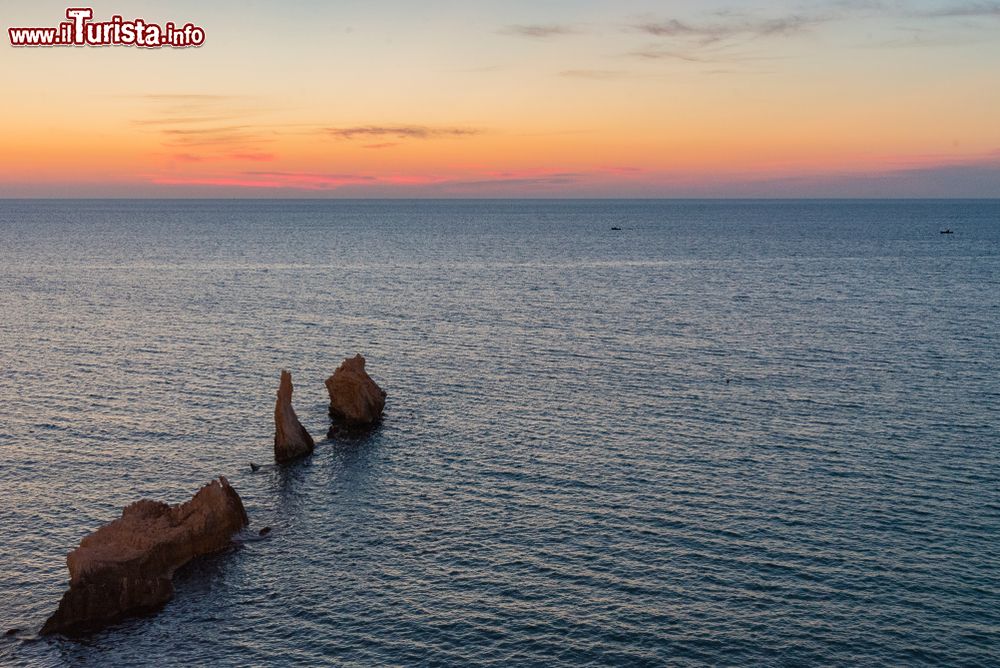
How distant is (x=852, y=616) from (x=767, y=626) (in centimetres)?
479

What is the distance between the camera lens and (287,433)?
71.9 metres

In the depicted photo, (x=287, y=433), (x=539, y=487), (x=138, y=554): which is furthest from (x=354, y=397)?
(x=138, y=554)

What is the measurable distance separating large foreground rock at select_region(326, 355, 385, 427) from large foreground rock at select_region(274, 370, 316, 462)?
6631mm

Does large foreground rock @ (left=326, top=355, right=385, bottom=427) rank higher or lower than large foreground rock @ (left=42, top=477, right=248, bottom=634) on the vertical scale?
higher

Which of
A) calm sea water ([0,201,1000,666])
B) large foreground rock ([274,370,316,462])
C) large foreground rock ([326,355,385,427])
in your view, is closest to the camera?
calm sea water ([0,201,1000,666])

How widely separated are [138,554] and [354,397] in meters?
31.3

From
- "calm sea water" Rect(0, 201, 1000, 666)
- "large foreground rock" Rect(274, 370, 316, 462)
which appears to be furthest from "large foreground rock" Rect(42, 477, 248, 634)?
"large foreground rock" Rect(274, 370, 316, 462)

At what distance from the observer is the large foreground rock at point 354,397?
79875 mm

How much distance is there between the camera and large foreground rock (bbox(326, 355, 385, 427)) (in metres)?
79.9

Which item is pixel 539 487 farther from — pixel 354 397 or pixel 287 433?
pixel 354 397

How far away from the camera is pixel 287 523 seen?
60125 millimetres

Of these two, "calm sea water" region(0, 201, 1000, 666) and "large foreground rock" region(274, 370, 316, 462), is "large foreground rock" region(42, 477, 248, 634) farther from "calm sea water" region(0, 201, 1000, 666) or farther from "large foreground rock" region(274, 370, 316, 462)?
"large foreground rock" region(274, 370, 316, 462)

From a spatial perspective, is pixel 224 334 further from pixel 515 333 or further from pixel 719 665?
pixel 719 665

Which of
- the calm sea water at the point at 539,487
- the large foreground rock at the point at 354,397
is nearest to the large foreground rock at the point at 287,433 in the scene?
the calm sea water at the point at 539,487
